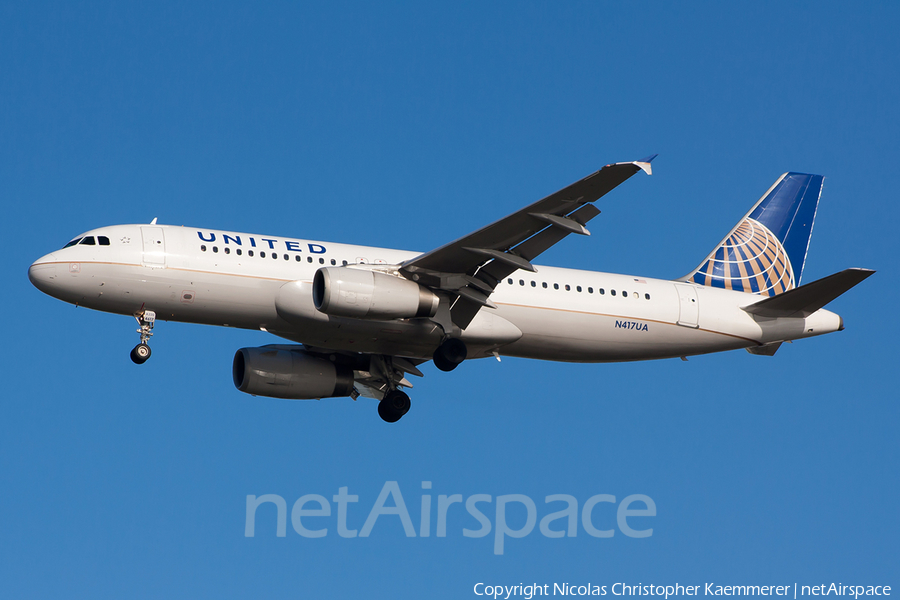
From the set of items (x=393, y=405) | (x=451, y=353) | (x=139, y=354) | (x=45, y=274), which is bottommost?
(x=393, y=405)

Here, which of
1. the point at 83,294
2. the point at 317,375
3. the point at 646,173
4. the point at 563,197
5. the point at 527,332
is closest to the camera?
the point at 646,173

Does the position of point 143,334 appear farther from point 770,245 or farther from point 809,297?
point 770,245

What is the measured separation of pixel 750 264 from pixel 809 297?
4042 mm

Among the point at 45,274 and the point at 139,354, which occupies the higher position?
the point at 45,274

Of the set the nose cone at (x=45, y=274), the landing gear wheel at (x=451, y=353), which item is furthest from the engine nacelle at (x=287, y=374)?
the nose cone at (x=45, y=274)

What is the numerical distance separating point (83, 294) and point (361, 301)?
299 inches

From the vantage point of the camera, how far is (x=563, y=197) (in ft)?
86.2

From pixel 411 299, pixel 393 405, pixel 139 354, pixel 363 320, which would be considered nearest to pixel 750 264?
pixel 393 405

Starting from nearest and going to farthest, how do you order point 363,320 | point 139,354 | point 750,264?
point 139,354, point 363,320, point 750,264

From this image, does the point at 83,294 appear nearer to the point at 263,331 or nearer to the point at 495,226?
the point at 263,331

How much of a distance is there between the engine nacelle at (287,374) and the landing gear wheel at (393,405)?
128 centimetres

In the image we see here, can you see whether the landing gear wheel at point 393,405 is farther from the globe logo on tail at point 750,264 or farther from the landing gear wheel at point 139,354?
the globe logo on tail at point 750,264

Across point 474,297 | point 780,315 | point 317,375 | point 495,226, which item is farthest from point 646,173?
point 317,375

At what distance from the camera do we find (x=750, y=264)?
3622 cm
